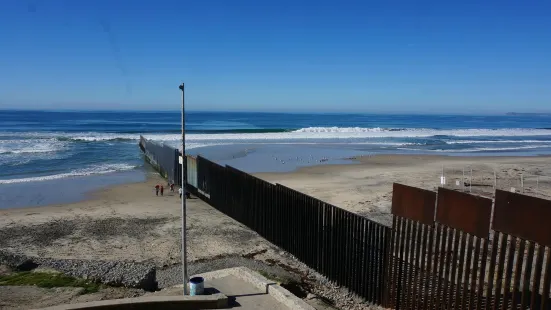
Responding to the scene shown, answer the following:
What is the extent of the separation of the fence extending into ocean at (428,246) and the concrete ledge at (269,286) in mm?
1501

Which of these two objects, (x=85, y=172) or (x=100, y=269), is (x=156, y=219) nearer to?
(x=100, y=269)

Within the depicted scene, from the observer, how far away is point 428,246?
663 centimetres

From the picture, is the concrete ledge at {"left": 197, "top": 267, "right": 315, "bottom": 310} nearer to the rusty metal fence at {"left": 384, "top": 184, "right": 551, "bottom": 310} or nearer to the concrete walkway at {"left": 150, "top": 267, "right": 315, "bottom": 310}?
the concrete walkway at {"left": 150, "top": 267, "right": 315, "bottom": 310}

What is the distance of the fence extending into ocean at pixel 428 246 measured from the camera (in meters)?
5.19

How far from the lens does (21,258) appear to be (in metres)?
9.65

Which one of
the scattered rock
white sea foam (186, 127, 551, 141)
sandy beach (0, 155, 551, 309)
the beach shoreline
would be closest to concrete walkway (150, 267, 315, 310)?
sandy beach (0, 155, 551, 309)

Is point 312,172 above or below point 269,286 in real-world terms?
below

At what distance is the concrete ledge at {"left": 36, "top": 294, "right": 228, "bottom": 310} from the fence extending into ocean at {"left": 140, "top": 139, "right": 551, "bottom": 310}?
2.69 metres

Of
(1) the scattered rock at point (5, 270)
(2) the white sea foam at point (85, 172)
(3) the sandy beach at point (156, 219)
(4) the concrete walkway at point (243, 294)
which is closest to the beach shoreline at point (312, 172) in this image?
(3) the sandy beach at point (156, 219)

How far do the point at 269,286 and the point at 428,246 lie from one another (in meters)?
2.96

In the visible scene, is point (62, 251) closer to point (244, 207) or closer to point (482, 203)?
point (244, 207)

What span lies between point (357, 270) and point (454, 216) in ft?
9.09

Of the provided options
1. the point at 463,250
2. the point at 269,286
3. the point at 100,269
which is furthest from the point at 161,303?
the point at 463,250

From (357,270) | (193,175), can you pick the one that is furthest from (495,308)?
(193,175)
